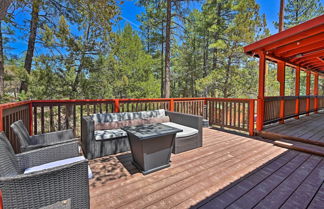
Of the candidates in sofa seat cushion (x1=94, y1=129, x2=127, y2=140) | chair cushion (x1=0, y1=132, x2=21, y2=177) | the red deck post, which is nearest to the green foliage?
the red deck post

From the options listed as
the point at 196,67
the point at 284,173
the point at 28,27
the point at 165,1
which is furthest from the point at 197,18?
the point at 284,173

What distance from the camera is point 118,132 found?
3.07 m

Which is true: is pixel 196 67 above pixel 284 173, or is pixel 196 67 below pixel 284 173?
above

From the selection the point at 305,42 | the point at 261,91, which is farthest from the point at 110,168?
the point at 305,42

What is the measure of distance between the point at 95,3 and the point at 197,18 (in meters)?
10.5

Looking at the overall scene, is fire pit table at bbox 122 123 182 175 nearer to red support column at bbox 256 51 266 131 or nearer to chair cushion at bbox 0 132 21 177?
chair cushion at bbox 0 132 21 177

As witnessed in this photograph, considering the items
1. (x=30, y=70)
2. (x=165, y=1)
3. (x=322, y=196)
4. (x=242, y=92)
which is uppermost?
(x=165, y=1)

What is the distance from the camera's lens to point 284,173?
2.31 m

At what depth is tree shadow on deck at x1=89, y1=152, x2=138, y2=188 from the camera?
2154mm

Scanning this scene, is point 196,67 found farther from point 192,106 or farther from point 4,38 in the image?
point 4,38

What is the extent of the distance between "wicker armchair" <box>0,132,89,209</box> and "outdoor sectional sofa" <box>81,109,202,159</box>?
1.37 meters

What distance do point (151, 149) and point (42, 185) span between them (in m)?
1.40

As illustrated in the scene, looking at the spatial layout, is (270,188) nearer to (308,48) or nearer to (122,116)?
(122,116)

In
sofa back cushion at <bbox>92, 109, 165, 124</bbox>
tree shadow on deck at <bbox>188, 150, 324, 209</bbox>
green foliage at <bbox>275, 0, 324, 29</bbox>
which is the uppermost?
green foliage at <bbox>275, 0, 324, 29</bbox>
